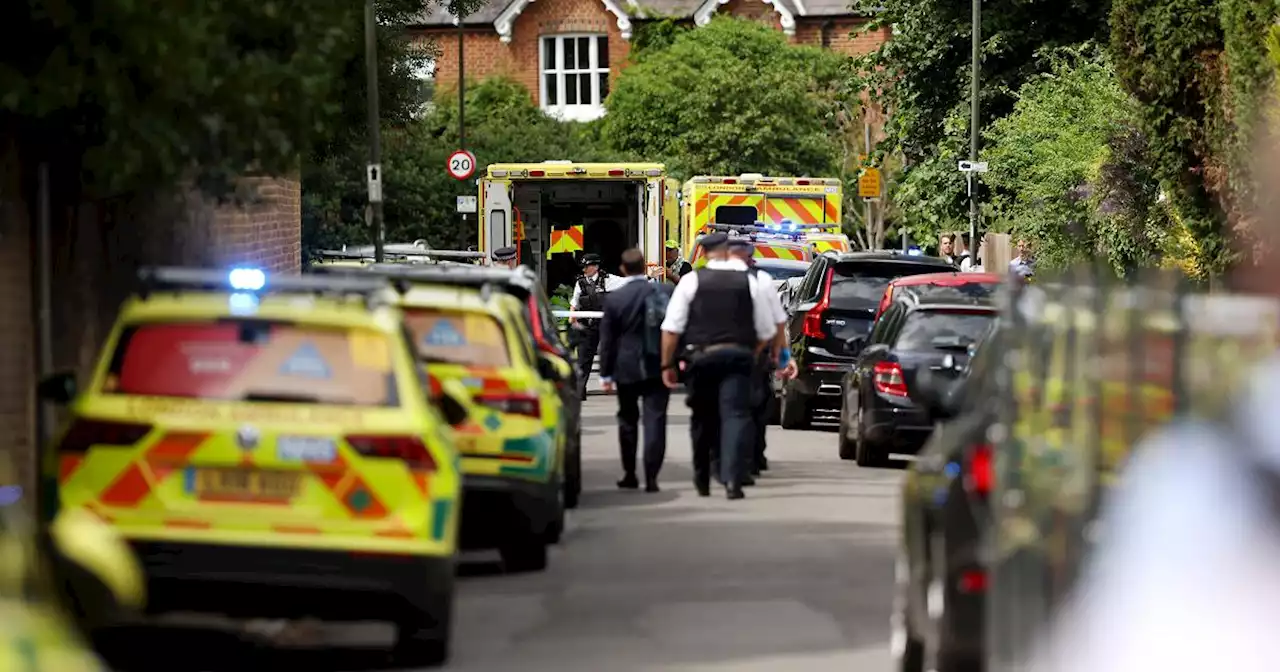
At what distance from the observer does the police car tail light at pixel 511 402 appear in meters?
14.2

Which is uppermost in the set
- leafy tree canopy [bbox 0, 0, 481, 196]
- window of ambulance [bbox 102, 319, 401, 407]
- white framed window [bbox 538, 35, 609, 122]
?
white framed window [bbox 538, 35, 609, 122]

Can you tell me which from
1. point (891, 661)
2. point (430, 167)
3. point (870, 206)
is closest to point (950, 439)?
point (891, 661)

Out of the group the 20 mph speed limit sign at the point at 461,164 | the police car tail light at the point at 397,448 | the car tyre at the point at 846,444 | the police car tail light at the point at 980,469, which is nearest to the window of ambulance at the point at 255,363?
the police car tail light at the point at 397,448

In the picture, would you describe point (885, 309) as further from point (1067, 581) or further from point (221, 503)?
point (1067, 581)

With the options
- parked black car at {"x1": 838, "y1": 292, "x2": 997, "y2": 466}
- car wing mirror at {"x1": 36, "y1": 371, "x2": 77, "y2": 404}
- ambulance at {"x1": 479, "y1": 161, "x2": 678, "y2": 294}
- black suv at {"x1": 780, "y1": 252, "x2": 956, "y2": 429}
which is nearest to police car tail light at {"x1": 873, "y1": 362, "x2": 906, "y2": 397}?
parked black car at {"x1": 838, "y1": 292, "x2": 997, "y2": 466}

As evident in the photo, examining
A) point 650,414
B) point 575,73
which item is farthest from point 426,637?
point 575,73

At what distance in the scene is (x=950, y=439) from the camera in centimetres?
969

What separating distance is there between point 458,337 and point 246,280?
272 centimetres

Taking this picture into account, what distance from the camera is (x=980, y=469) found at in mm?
8945

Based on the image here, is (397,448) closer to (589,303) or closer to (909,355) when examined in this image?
(909,355)

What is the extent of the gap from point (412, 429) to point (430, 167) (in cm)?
5212

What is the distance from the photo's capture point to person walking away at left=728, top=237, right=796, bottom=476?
18.6m

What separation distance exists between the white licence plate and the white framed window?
77271mm

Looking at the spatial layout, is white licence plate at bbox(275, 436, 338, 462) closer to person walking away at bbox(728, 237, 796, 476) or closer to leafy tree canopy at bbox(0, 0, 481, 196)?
leafy tree canopy at bbox(0, 0, 481, 196)
